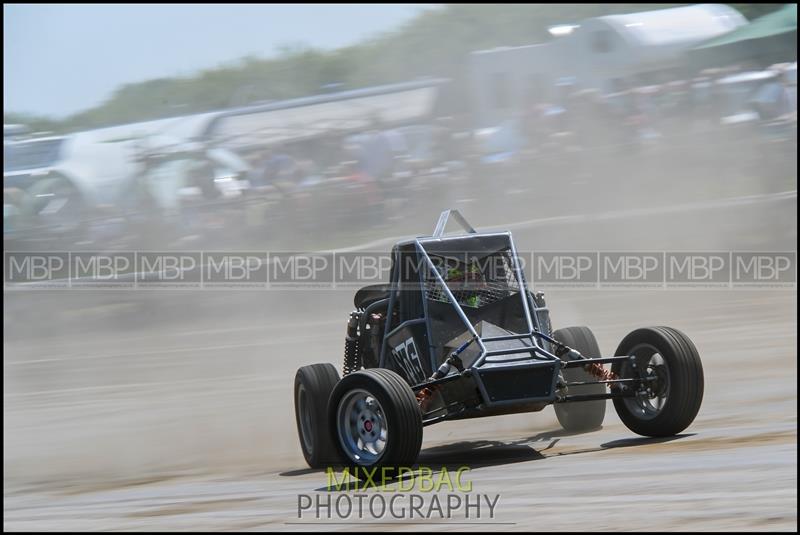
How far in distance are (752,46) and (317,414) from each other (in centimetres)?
1123

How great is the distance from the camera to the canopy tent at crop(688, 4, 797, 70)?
16.2 meters

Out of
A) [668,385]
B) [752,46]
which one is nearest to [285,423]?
[668,385]

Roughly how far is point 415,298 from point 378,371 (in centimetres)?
87

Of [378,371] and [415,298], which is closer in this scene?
[378,371]

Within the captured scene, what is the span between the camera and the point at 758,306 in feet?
41.9

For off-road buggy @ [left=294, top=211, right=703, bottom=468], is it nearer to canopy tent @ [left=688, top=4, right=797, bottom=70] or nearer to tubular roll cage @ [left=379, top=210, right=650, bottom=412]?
tubular roll cage @ [left=379, top=210, right=650, bottom=412]

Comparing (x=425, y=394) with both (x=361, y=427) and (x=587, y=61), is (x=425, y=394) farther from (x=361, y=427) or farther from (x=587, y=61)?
(x=587, y=61)

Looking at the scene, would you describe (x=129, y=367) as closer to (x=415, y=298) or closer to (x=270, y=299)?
(x=270, y=299)

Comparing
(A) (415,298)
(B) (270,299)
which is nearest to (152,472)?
(A) (415,298)

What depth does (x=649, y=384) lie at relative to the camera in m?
7.12

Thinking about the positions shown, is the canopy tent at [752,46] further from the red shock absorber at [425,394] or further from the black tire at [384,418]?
the black tire at [384,418]

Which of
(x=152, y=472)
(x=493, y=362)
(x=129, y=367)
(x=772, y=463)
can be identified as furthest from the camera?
(x=129, y=367)

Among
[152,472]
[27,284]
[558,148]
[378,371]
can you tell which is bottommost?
[152,472]

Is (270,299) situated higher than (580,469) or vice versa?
(270,299)
